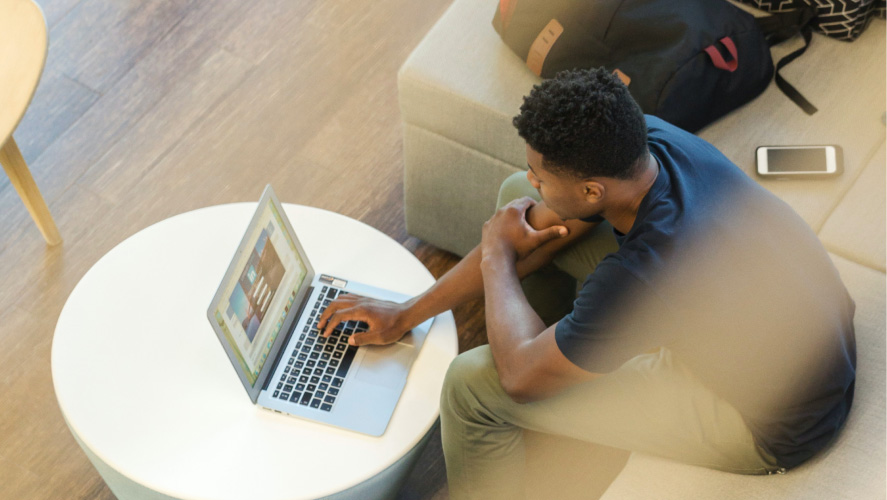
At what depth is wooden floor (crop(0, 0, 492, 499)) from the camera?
6.72 ft

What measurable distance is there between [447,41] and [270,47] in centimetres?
84

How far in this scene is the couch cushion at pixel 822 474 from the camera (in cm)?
130

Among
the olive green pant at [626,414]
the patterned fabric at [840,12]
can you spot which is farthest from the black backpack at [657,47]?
the olive green pant at [626,414]

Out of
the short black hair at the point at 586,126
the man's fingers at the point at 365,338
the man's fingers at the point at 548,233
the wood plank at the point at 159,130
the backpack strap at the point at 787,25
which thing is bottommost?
the wood plank at the point at 159,130

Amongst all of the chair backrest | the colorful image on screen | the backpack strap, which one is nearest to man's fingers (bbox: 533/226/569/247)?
the colorful image on screen

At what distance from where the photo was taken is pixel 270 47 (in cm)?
255

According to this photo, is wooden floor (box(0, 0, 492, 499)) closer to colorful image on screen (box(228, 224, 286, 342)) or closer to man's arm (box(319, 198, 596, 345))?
man's arm (box(319, 198, 596, 345))

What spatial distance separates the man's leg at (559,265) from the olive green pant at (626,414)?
0.26 meters

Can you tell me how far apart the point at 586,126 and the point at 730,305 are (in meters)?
0.32

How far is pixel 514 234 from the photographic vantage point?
Result: 1.55 meters

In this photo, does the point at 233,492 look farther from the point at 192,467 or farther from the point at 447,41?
the point at 447,41

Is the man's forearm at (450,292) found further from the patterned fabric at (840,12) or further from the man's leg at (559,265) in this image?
the patterned fabric at (840,12)

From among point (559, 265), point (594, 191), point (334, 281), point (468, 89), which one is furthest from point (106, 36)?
point (594, 191)

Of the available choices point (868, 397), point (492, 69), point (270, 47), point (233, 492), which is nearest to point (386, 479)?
point (233, 492)
